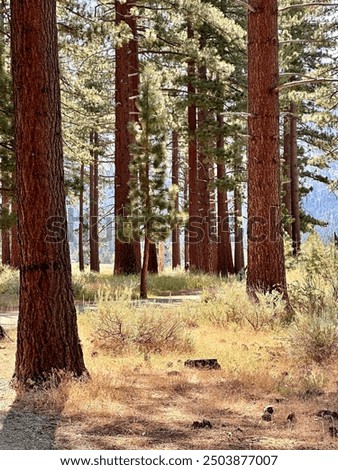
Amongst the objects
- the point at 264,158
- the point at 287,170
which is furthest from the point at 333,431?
the point at 287,170

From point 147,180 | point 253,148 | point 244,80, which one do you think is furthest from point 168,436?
point 244,80

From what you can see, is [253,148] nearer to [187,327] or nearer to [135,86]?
[187,327]

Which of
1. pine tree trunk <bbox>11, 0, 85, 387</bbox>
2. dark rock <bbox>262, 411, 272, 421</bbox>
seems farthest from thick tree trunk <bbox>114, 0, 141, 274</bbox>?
dark rock <bbox>262, 411, 272, 421</bbox>

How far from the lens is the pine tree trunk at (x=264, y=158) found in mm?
10094

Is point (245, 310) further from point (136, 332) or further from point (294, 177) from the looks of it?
point (294, 177)

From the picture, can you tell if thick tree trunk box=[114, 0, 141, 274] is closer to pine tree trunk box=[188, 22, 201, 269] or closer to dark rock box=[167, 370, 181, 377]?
pine tree trunk box=[188, 22, 201, 269]

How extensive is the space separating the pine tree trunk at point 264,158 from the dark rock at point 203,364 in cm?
308

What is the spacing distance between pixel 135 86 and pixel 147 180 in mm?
7665

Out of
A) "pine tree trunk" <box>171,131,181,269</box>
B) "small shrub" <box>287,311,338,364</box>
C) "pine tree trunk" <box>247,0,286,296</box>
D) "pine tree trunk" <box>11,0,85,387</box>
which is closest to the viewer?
"pine tree trunk" <box>11,0,85,387</box>

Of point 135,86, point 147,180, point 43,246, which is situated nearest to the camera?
point 43,246

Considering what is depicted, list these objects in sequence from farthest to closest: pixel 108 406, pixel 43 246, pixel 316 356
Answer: pixel 316 356 < pixel 43 246 < pixel 108 406

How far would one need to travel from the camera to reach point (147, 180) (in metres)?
14.5

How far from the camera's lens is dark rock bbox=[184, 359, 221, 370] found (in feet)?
23.3

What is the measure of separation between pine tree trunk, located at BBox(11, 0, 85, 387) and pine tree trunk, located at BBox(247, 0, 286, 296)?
4.54m
